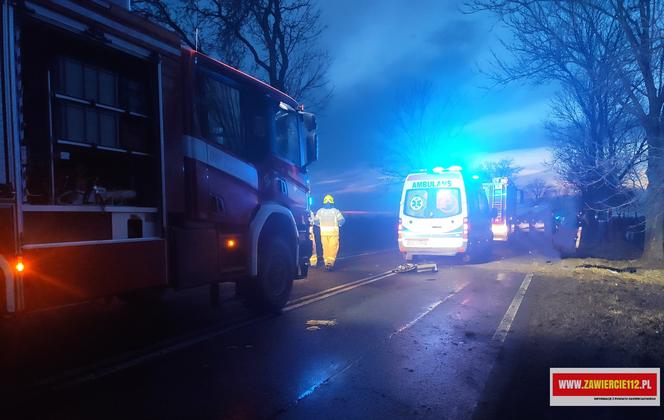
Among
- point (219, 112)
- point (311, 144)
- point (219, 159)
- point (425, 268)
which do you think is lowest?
point (425, 268)

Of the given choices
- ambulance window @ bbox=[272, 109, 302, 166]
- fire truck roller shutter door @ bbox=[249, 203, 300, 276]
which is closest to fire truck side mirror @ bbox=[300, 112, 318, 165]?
ambulance window @ bbox=[272, 109, 302, 166]

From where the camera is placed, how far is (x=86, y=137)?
433 cm

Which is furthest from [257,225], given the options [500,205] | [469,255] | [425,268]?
[500,205]

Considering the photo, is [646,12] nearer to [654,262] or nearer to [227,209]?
[654,262]

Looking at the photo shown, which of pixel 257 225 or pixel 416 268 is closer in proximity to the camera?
pixel 257 225

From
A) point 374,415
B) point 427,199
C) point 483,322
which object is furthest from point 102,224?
point 427,199

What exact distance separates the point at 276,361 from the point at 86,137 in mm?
2834

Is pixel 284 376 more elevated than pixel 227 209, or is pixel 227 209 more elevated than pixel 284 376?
pixel 227 209

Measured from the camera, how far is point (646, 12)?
10305 mm

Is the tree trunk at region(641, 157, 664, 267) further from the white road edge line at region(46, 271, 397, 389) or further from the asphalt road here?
the white road edge line at region(46, 271, 397, 389)

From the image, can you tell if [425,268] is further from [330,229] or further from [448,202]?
[330,229]

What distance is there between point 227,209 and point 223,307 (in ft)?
6.76

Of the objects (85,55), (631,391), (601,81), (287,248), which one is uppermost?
(601,81)

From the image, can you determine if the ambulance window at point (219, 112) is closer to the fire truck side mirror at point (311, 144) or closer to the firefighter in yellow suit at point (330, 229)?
the fire truck side mirror at point (311, 144)
